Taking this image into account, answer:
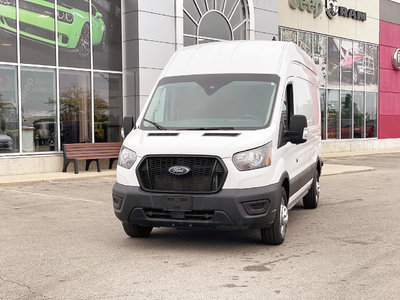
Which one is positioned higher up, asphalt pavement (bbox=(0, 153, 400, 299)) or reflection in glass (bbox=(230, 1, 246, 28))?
reflection in glass (bbox=(230, 1, 246, 28))

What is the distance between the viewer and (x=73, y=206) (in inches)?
394

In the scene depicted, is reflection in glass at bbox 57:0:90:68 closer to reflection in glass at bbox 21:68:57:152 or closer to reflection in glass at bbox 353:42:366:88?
reflection in glass at bbox 21:68:57:152

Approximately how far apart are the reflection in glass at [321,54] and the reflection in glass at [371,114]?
176 inches

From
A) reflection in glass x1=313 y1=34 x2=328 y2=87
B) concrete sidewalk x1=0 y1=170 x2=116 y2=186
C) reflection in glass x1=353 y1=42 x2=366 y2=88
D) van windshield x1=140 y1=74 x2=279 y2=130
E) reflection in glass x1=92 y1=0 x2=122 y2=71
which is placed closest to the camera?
van windshield x1=140 y1=74 x2=279 y2=130

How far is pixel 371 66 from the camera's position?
30.5 meters

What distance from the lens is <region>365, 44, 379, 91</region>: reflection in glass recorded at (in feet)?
99.1

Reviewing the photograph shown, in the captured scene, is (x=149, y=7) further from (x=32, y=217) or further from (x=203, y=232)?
(x=203, y=232)

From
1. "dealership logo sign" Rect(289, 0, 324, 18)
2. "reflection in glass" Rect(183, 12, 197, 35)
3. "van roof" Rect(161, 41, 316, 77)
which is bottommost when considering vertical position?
"van roof" Rect(161, 41, 316, 77)

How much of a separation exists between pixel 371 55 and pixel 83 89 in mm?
18721

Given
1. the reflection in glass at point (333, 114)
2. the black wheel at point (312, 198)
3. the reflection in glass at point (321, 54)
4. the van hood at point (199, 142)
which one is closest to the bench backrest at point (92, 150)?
the black wheel at point (312, 198)

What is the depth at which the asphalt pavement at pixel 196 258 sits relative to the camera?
4809 mm

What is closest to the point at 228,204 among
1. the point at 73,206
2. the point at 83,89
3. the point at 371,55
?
the point at 73,206

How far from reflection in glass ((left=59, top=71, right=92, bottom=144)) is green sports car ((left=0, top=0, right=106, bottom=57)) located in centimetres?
84

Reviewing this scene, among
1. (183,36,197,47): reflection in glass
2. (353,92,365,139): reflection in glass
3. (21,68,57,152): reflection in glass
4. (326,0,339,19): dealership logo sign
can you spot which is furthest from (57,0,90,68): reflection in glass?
(353,92,365,139): reflection in glass
